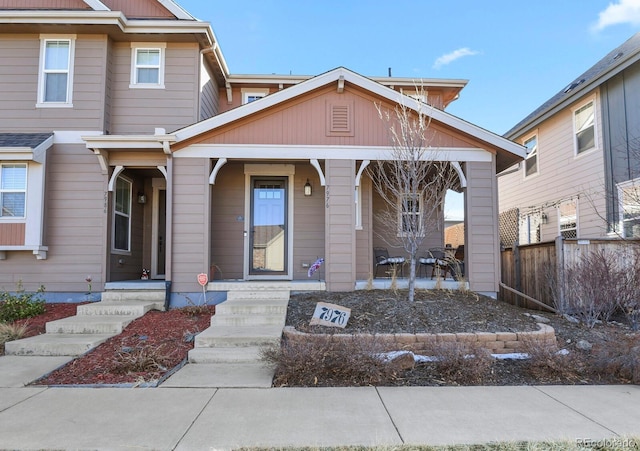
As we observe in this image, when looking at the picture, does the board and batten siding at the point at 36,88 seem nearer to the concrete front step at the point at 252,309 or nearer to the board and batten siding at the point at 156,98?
the board and batten siding at the point at 156,98

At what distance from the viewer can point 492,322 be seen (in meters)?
6.01

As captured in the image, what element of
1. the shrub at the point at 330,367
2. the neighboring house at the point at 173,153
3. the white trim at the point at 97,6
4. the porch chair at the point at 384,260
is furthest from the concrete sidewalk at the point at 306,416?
the white trim at the point at 97,6

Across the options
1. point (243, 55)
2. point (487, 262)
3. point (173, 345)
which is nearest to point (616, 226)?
point (487, 262)

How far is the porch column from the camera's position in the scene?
788 cm

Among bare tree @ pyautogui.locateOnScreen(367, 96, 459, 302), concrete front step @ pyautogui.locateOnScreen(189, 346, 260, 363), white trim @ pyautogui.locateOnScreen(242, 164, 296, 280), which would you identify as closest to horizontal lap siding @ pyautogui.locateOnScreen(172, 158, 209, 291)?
white trim @ pyautogui.locateOnScreen(242, 164, 296, 280)

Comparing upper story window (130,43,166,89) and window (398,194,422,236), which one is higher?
upper story window (130,43,166,89)

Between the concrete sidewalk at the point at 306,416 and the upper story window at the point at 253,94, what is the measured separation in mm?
8237

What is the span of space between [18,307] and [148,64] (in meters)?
5.37

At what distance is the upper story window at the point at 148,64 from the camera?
8.90 metres

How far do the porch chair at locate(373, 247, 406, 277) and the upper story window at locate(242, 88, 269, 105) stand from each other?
16.0 ft

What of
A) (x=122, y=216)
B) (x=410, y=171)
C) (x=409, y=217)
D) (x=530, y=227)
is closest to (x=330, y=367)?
(x=409, y=217)

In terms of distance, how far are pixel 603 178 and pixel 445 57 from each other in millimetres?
16781

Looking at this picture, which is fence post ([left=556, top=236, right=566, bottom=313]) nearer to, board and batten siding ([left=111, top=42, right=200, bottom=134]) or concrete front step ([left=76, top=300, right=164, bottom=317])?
concrete front step ([left=76, top=300, right=164, bottom=317])

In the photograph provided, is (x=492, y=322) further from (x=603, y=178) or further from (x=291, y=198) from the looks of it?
(x=603, y=178)
